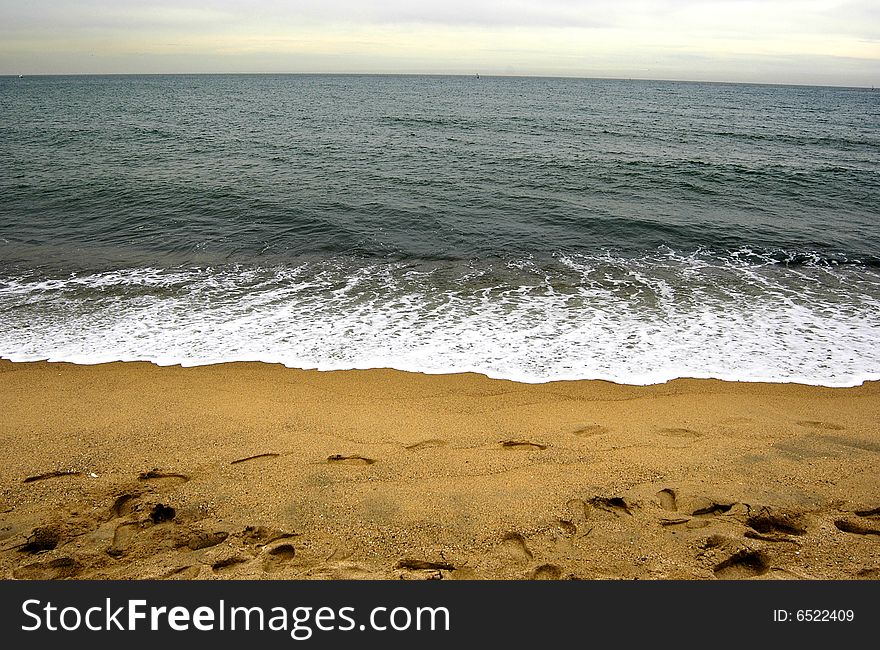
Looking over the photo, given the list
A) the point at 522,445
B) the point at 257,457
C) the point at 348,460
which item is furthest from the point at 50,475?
the point at 522,445

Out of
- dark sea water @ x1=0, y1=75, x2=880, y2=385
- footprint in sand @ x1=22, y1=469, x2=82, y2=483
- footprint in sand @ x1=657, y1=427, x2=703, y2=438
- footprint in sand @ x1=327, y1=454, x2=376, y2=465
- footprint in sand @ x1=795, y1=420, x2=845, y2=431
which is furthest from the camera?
dark sea water @ x1=0, y1=75, x2=880, y2=385

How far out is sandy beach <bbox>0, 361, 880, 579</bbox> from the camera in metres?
4.03

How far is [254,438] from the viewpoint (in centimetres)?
575

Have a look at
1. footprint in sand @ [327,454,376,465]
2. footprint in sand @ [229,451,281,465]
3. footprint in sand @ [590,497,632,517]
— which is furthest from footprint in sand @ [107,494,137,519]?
footprint in sand @ [590,497,632,517]

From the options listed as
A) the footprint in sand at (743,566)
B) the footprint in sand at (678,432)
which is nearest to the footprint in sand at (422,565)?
the footprint in sand at (743,566)

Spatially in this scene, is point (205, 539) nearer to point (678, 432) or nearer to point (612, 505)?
point (612, 505)

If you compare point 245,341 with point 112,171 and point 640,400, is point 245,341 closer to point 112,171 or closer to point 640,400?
point 640,400

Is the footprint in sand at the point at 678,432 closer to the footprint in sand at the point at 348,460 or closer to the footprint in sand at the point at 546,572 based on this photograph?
the footprint in sand at the point at 546,572

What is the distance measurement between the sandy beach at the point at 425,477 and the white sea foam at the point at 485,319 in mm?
567

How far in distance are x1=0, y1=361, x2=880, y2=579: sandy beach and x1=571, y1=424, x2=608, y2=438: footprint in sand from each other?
0.12 feet

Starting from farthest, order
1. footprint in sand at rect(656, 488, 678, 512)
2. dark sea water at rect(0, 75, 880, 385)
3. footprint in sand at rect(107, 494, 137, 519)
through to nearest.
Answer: dark sea water at rect(0, 75, 880, 385) < footprint in sand at rect(656, 488, 678, 512) < footprint in sand at rect(107, 494, 137, 519)

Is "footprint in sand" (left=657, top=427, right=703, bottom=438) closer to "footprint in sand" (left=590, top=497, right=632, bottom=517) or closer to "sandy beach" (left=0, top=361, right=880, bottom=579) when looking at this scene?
"sandy beach" (left=0, top=361, right=880, bottom=579)

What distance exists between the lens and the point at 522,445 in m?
5.67
